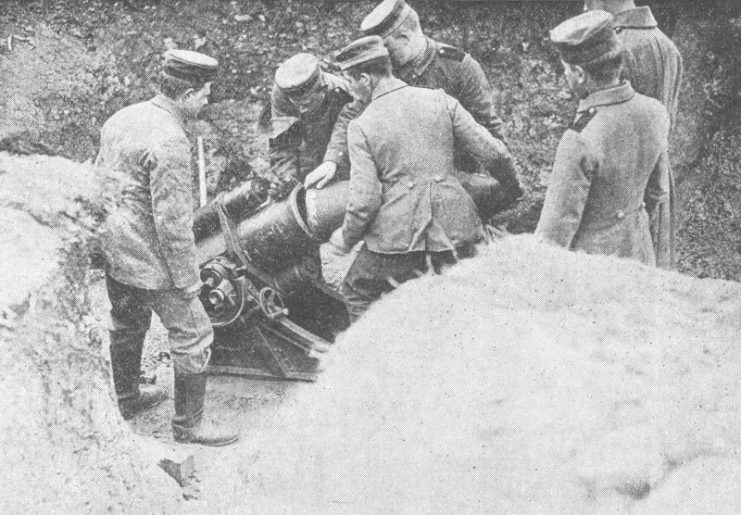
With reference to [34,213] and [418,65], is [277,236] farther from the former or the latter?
[34,213]

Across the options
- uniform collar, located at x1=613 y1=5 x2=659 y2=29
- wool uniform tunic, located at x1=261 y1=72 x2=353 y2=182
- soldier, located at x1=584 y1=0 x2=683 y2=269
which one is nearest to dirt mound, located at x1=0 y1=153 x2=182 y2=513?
wool uniform tunic, located at x1=261 y1=72 x2=353 y2=182

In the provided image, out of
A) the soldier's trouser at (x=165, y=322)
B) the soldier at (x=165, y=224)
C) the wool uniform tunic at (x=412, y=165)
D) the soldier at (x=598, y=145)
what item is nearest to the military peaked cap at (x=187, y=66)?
the soldier at (x=165, y=224)

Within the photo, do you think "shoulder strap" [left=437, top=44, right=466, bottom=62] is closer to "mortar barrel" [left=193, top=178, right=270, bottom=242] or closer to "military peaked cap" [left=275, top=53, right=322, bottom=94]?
"military peaked cap" [left=275, top=53, right=322, bottom=94]

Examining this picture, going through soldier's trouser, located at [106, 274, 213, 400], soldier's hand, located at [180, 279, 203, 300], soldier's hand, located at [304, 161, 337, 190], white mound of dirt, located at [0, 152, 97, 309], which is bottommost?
soldier's trouser, located at [106, 274, 213, 400]

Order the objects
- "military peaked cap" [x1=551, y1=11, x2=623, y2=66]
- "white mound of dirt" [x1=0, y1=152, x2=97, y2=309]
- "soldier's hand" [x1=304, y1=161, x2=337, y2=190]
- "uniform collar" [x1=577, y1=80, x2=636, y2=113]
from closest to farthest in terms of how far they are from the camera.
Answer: "white mound of dirt" [x1=0, y1=152, x2=97, y2=309] → "military peaked cap" [x1=551, y1=11, x2=623, y2=66] → "uniform collar" [x1=577, y1=80, x2=636, y2=113] → "soldier's hand" [x1=304, y1=161, x2=337, y2=190]

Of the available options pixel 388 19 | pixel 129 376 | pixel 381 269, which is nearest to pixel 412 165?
pixel 381 269

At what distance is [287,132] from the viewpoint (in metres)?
5.49

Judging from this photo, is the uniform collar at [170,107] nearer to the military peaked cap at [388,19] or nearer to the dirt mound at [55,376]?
the dirt mound at [55,376]

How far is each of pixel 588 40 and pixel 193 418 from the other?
120 inches

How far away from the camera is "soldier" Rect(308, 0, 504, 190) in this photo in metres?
4.94

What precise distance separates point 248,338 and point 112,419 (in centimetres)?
267

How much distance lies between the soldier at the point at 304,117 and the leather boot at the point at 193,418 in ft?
4.83

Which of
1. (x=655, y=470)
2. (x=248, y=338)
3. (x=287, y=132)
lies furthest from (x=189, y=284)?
(x=655, y=470)

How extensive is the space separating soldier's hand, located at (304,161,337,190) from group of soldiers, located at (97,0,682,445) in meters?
0.02
